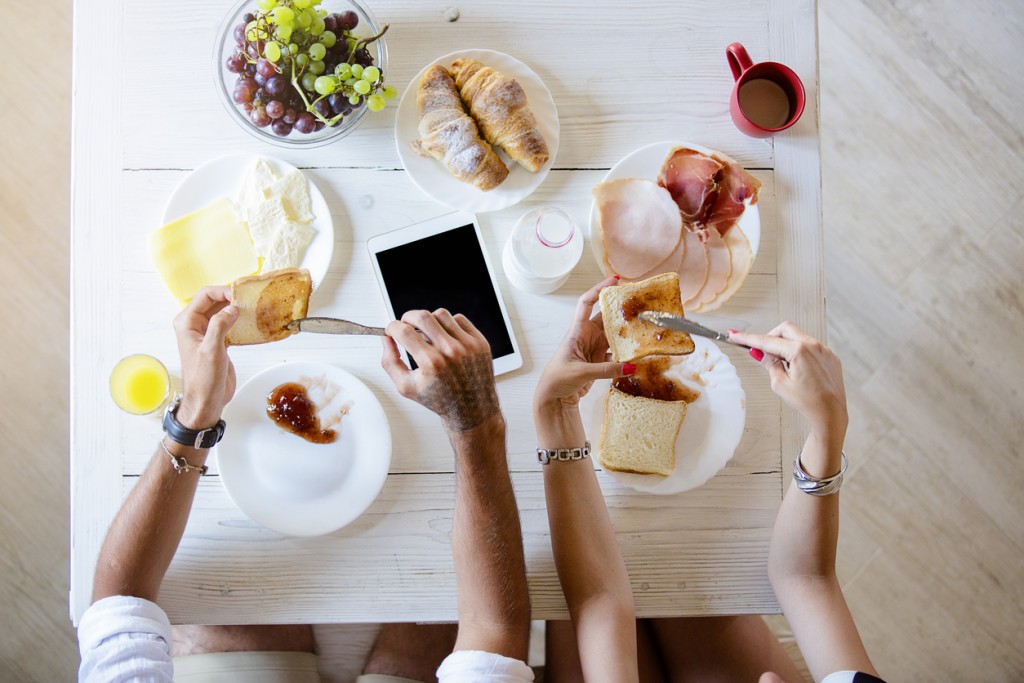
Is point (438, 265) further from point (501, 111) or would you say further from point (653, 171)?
point (653, 171)

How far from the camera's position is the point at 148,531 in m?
1.11

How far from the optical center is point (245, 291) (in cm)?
109

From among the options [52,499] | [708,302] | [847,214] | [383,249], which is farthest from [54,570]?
[847,214]

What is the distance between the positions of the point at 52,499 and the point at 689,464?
161cm

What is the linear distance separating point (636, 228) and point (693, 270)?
0.12m

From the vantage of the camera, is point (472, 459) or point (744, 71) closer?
point (472, 459)

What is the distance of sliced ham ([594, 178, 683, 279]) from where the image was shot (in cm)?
123

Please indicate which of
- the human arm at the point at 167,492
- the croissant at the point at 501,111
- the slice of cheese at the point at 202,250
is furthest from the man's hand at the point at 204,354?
the croissant at the point at 501,111

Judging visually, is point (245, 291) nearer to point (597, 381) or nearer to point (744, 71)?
point (597, 381)

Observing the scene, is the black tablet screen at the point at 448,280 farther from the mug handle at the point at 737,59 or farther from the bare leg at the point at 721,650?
the bare leg at the point at 721,650

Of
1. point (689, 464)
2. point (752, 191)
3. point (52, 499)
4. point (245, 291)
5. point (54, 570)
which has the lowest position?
point (54, 570)

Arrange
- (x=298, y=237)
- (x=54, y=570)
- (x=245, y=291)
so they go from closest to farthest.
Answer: (x=245, y=291), (x=298, y=237), (x=54, y=570)

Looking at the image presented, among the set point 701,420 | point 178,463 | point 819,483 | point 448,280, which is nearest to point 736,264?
point 701,420

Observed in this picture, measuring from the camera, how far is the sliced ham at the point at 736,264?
123 cm
